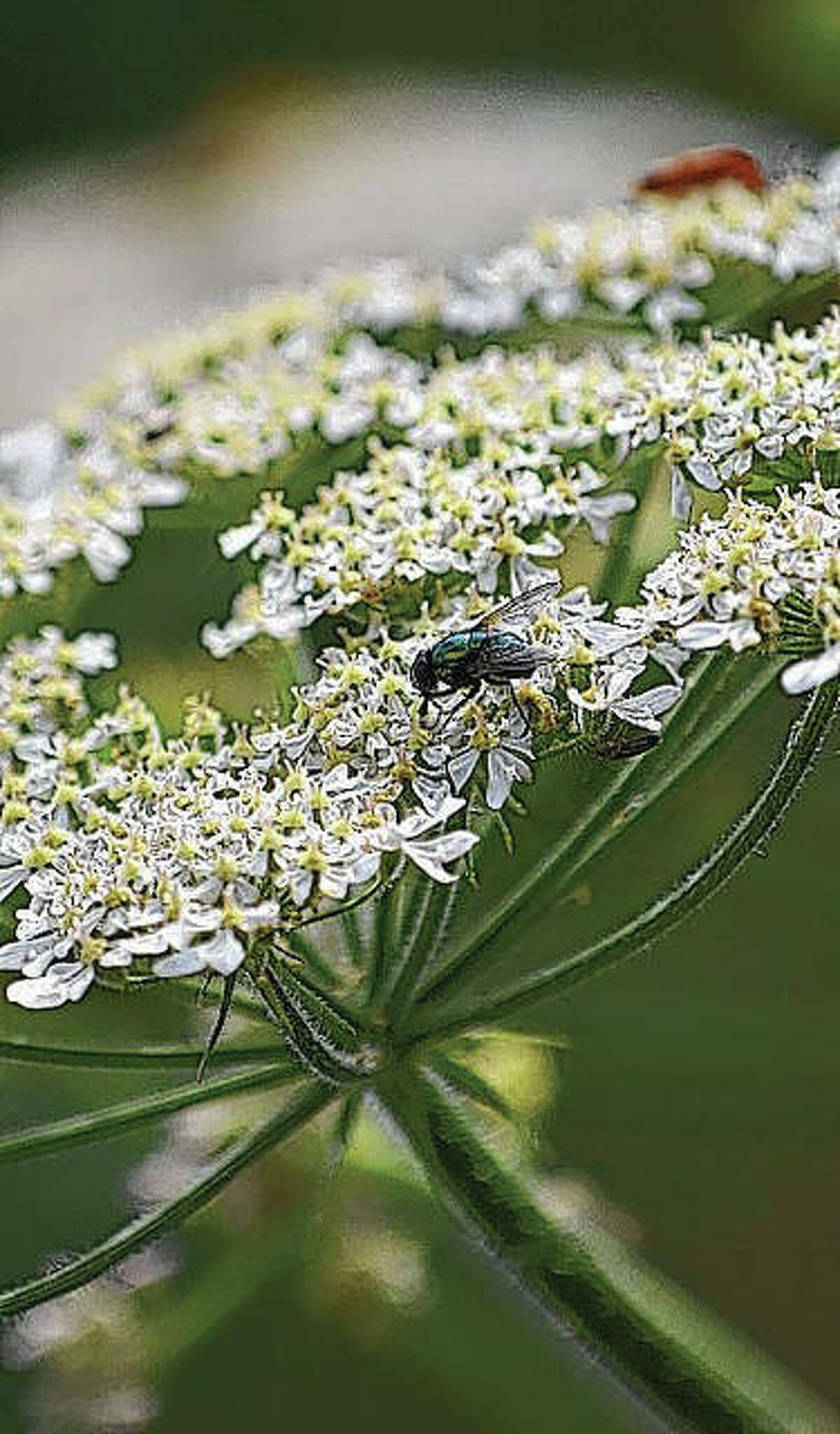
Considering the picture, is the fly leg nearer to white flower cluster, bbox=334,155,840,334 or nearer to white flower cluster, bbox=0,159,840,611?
white flower cluster, bbox=0,159,840,611

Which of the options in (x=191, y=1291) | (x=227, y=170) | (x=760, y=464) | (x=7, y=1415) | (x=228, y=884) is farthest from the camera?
(x=227, y=170)

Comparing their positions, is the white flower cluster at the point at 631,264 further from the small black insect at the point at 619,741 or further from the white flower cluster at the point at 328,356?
the small black insect at the point at 619,741

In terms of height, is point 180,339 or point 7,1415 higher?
point 180,339

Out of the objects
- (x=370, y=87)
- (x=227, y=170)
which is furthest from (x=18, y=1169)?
(x=370, y=87)

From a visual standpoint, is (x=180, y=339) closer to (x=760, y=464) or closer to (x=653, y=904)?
(x=760, y=464)

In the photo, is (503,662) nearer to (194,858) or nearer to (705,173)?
(194,858)

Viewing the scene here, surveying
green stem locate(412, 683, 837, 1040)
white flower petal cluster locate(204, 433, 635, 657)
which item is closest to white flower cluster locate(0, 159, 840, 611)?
white flower petal cluster locate(204, 433, 635, 657)

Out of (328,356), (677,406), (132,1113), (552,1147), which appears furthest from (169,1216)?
(552,1147)

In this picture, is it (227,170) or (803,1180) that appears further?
(227,170)
